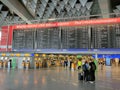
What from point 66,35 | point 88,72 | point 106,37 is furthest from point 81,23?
point 88,72

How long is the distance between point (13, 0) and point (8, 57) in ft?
36.6

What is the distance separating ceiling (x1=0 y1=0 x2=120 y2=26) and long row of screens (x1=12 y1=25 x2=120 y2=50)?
58.0 inches

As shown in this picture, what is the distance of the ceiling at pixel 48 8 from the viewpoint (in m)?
15.6

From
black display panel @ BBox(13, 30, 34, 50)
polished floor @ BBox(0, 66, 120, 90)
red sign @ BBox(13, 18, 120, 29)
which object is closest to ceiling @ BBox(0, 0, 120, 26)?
red sign @ BBox(13, 18, 120, 29)

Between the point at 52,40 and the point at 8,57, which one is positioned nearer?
the point at 52,40

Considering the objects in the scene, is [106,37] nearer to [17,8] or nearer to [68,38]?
[68,38]

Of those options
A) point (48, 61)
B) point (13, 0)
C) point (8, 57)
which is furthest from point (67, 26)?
point (48, 61)

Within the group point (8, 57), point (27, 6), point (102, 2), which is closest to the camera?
point (102, 2)

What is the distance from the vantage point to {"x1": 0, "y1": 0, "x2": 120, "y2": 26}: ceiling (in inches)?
613

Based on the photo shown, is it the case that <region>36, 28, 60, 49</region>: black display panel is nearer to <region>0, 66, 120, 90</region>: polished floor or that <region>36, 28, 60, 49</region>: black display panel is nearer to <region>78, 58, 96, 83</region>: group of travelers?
<region>0, 66, 120, 90</region>: polished floor

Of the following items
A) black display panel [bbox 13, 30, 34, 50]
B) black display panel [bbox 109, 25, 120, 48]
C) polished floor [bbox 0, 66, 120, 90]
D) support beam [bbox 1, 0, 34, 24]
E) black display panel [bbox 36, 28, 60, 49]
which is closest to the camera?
polished floor [bbox 0, 66, 120, 90]

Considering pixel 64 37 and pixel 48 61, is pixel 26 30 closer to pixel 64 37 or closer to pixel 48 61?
pixel 64 37

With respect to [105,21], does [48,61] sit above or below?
below

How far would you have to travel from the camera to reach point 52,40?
15719 millimetres
